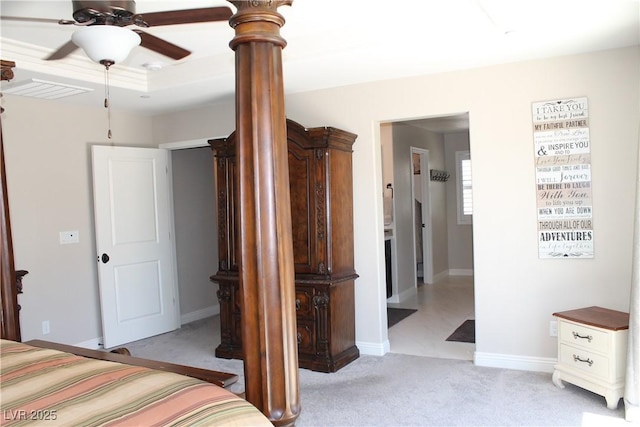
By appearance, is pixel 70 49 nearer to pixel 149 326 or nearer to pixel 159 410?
pixel 159 410

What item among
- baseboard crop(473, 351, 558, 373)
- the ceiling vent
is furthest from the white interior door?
baseboard crop(473, 351, 558, 373)

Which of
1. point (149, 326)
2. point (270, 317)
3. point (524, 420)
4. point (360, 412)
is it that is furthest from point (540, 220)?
point (149, 326)

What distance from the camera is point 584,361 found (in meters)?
3.35

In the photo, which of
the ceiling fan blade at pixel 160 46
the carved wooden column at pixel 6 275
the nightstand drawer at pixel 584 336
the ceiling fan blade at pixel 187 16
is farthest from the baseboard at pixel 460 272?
the ceiling fan blade at pixel 187 16

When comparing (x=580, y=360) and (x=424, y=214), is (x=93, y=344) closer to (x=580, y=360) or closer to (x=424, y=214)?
(x=580, y=360)

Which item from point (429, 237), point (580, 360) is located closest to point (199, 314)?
point (429, 237)

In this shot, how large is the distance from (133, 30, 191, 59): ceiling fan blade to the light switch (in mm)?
2684

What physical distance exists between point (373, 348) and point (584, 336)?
173cm

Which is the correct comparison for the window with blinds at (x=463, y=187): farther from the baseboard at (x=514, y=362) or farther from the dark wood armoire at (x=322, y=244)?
the baseboard at (x=514, y=362)

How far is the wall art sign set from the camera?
3736 mm

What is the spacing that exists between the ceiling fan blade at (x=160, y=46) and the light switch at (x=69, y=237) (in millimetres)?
2684

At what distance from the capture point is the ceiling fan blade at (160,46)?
8.45 ft

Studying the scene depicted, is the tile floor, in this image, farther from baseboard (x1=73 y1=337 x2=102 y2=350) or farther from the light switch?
the light switch

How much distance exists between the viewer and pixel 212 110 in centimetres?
529
